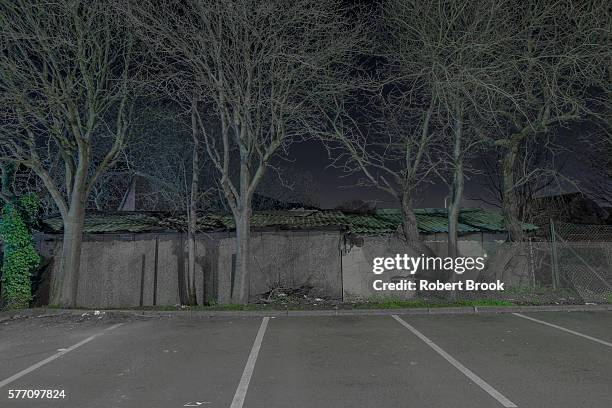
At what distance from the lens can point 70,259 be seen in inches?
548

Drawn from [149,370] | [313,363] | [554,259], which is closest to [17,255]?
[149,370]

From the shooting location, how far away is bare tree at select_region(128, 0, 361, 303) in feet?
42.5

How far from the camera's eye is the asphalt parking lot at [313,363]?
5.78m

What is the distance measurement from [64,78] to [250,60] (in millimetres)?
5628

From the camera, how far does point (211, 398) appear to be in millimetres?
5758

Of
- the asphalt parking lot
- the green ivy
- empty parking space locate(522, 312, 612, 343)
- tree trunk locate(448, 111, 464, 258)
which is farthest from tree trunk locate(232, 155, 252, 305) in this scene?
empty parking space locate(522, 312, 612, 343)

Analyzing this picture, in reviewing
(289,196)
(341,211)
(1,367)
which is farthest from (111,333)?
(289,196)

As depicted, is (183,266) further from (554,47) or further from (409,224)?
(554,47)

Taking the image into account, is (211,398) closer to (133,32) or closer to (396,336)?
(396,336)

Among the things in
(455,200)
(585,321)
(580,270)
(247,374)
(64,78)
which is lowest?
(247,374)

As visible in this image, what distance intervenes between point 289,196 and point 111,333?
27.7m

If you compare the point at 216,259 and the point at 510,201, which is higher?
the point at 510,201

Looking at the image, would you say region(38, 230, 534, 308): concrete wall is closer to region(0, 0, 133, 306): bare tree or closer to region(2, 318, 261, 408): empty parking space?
region(0, 0, 133, 306): bare tree

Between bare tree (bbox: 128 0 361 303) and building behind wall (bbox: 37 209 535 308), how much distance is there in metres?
1.92
